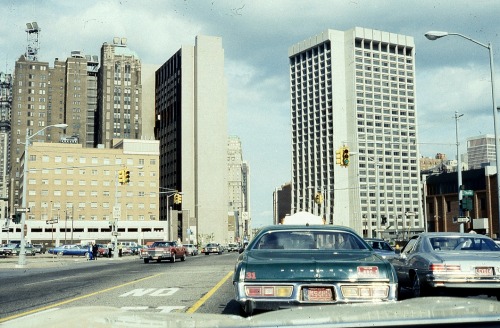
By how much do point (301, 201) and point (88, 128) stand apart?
7331cm

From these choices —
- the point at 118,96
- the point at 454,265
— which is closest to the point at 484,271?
the point at 454,265

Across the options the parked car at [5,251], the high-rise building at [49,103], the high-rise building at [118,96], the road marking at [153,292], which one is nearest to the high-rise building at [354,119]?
the high-rise building at [118,96]

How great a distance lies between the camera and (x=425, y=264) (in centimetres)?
1080

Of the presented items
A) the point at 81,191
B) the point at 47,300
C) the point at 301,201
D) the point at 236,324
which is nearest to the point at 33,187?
the point at 81,191

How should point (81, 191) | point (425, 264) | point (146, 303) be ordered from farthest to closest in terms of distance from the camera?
point (81, 191)
point (146, 303)
point (425, 264)

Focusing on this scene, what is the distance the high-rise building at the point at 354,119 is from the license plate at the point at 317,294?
414ft

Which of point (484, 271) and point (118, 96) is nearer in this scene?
point (484, 271)

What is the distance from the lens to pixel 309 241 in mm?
8531

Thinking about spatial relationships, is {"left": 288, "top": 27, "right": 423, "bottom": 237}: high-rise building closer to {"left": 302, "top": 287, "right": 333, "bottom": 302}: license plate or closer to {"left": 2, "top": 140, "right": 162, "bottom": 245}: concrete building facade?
{"left": 2, "top": 140, "right": 162, "bottom": 245}: concrete building facade

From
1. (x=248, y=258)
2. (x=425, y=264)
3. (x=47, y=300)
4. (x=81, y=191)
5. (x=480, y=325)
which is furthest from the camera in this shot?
(x=81, y=191)

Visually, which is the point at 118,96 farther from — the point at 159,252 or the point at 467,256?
the point at 467,256

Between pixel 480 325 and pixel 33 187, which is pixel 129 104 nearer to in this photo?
pixel 33 187

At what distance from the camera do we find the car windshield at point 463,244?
1167cm

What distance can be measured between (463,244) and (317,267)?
6360 mm
